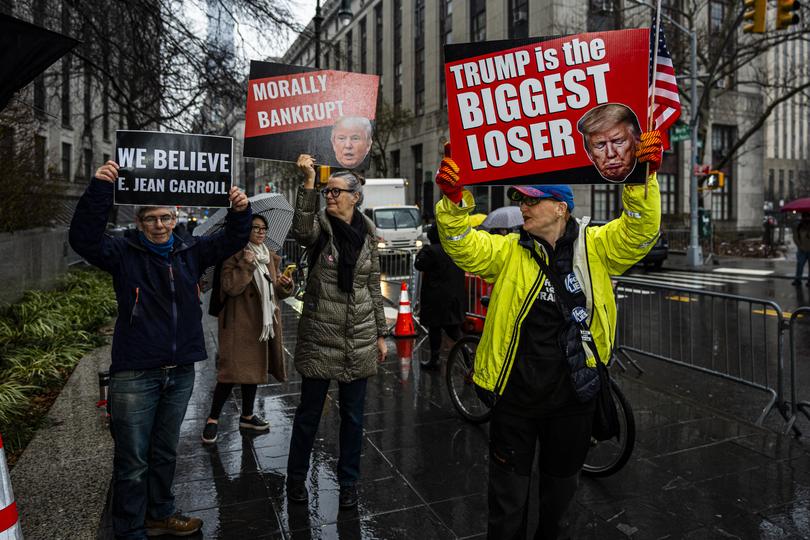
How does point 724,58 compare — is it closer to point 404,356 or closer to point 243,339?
point 404,356

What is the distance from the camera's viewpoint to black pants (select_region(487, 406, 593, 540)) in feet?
9.14

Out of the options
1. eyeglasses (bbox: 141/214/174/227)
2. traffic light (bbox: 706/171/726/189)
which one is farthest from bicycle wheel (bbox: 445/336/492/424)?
traffic light (bbox: 706/171/726/189)

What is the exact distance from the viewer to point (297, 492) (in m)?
3.85

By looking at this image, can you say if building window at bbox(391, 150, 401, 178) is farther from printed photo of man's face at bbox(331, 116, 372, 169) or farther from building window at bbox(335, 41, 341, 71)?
printed photo of man's face at bbox(331, 116, 372, 169)

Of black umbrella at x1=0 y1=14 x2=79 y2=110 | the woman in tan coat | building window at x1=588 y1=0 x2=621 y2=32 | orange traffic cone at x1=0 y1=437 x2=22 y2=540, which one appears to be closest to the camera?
orange traffic cone at x1=0 y1=437 x2=22 y2=540

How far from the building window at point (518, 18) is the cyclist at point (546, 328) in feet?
106

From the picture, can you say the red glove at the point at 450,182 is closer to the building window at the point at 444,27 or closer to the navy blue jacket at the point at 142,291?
the navy blue jacket at the point at 142,291

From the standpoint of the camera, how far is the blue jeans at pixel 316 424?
3.83m

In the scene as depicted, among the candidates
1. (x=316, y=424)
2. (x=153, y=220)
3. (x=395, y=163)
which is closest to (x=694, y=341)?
(x=316, y=424)

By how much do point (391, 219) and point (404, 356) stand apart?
49.3 ft

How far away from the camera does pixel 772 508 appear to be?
12.3 ft

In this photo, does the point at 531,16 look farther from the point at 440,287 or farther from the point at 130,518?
the point at 130,518

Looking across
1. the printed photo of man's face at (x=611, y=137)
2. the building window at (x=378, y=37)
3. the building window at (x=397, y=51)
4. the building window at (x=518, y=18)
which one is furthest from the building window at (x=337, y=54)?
the building window at (x=378, y=37)

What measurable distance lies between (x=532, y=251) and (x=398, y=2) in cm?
4997
